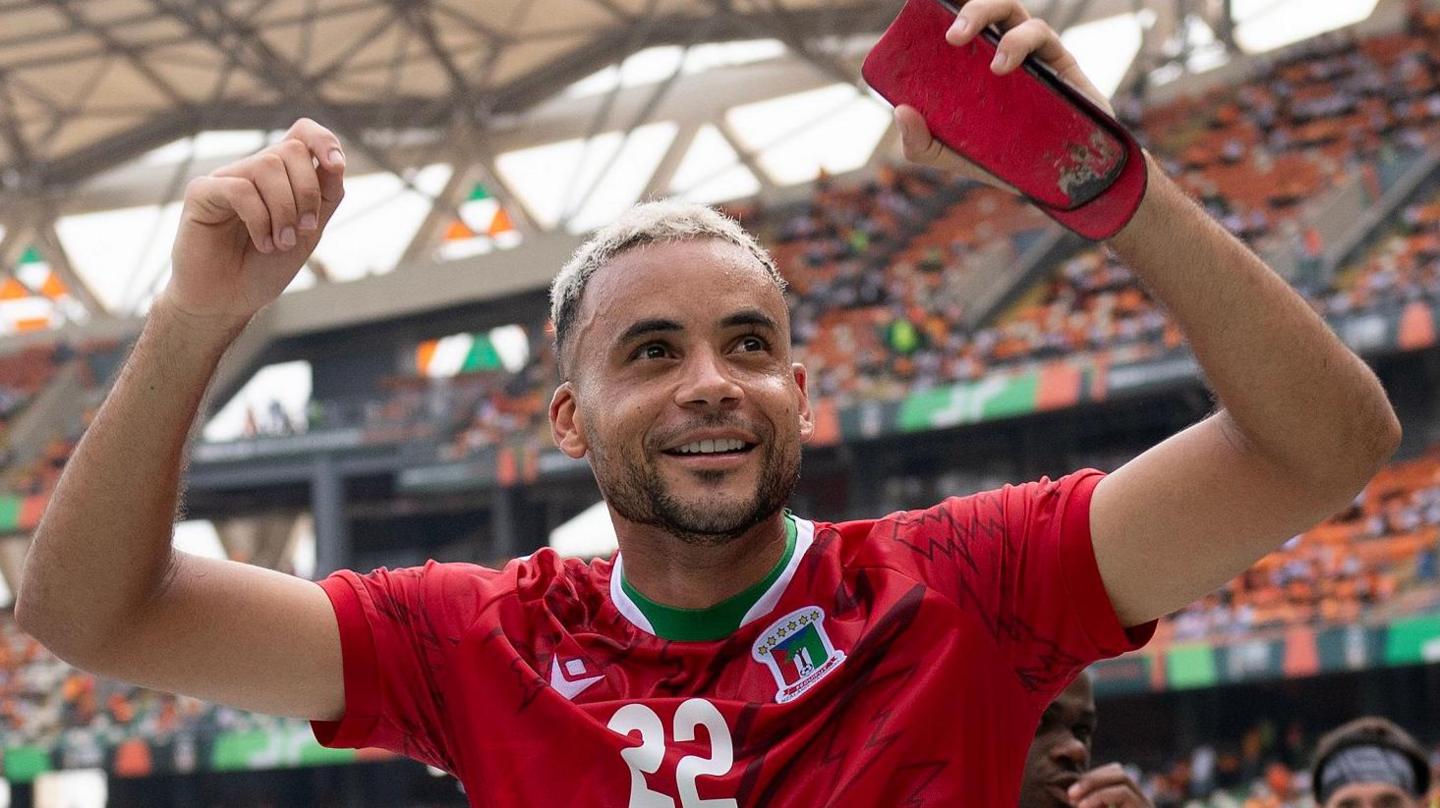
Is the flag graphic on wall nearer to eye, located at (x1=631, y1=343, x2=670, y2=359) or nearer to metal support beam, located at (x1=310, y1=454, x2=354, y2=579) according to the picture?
metal support beam, located at (x1=310, y1=454, x2=354, y2=579)

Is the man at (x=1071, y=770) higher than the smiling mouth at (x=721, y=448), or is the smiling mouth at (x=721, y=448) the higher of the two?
the smiling mouth at (x=721, y=448)

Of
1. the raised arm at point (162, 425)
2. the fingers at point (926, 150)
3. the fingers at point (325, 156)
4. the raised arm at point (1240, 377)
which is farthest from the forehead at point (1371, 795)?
the fingers at point (325, 156)

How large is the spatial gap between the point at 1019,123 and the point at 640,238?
0.68 metres

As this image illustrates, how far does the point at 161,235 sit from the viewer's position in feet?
105

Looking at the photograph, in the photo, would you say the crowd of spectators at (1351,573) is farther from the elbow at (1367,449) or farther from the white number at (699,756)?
the white number at (699,756)

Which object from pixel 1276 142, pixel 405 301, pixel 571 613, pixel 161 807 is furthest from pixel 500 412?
pixel 571 613

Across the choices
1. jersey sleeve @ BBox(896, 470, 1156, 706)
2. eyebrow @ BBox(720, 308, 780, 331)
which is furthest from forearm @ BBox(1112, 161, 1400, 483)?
eyebrow @ BBox(720, 308, 780, 331)

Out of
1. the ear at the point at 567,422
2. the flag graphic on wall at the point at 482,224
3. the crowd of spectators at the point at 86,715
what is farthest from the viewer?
the flag graphic on wall at the point at 482,224

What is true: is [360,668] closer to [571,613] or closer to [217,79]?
[571,613]

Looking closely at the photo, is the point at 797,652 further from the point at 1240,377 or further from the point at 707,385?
the point at 1240,377

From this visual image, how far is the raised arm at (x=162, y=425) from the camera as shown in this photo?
2.18 m

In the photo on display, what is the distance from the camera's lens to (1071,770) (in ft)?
11.0

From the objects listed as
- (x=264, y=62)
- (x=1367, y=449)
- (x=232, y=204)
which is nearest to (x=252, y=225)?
(x=232, y=204)

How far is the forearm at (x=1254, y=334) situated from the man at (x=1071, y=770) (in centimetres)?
118
